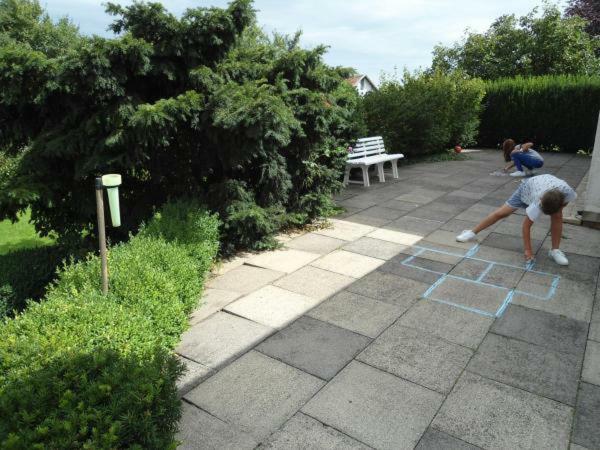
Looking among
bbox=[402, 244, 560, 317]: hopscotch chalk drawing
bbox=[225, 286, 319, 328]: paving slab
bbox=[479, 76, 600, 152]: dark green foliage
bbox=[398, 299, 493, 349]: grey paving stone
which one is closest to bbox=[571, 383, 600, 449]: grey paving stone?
bbox=[398, 299, 493, 349]: grey paving stone

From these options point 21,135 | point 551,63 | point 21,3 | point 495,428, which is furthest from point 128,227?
point 21,3

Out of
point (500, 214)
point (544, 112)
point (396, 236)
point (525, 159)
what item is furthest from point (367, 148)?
point (544, 112)

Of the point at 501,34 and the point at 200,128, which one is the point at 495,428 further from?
the point at 501,34

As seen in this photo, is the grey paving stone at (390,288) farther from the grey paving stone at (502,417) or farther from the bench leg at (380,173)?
the bench leg at (380,173)

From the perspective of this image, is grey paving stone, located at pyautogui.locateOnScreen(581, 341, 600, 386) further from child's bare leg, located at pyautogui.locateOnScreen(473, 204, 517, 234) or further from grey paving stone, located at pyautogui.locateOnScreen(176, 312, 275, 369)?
grey paving stone, located at pyautogui.locateOnScreen(176, 312, 275, 369)

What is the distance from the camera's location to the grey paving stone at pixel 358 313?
4043 mm

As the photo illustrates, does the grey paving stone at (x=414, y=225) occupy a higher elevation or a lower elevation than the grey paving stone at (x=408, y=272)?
higher

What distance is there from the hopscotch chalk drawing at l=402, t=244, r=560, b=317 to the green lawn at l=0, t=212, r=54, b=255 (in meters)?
7.62

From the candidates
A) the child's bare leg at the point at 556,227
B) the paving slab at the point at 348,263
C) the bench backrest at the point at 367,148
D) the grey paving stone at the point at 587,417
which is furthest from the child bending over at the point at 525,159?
the grey paving stone at the point at 587,417

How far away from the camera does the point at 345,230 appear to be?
23.2ft

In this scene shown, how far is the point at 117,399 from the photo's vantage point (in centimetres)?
219

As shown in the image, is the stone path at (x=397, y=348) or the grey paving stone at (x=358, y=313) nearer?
the stone path at (x=397, y=348)

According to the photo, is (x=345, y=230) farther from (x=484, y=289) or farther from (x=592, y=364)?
(x=592, y=364)

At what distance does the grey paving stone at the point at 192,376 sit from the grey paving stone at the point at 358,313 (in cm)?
123
